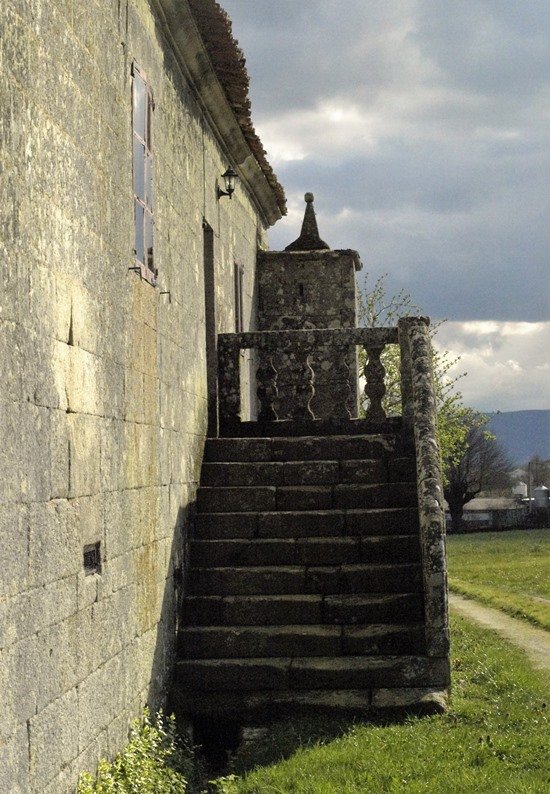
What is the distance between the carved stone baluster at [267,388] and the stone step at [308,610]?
3.14 m

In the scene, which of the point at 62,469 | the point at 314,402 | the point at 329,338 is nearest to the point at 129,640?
the point at 62,469

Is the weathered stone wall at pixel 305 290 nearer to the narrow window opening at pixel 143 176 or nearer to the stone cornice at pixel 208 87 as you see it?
the stone cornice at pixel 208 87

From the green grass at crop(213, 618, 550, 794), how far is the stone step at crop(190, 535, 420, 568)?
4.03 feet

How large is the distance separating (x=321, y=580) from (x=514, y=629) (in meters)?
5.12

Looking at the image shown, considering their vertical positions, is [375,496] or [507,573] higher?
[375,496]

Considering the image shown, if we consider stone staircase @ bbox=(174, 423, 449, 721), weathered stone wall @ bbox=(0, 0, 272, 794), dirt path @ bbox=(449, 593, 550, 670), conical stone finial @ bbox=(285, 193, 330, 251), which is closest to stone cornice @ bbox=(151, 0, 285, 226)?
weathered stone wall @ bbox=(0, 0, 272, 794)

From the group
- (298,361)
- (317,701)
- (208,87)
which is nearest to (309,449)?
(298,361)

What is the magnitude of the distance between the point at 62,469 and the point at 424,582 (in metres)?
3.63

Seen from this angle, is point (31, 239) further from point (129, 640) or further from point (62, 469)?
point (129, 640)

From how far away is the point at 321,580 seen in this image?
332 inches

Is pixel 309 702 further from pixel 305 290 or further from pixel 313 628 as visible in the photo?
pixel 305 290

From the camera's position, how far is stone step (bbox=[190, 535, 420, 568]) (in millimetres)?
8641

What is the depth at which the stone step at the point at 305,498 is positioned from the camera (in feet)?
30.2

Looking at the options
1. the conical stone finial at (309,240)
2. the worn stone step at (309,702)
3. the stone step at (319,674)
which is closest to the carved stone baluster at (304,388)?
the stone step at (319,674)
